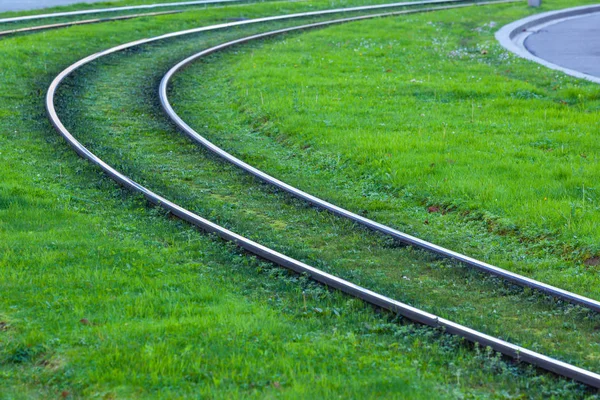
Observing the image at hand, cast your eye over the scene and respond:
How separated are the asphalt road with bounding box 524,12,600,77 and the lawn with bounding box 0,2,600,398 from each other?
9.80 ft

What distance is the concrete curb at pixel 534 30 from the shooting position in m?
20.9

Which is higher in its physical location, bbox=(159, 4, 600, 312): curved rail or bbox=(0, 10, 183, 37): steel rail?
bbox=(0, 10, 183, 37): steel rail

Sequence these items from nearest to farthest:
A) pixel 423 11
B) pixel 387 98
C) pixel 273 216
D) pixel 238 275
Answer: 1. pixel 238 275
2. pixel 273 216
3. pixel 387 98
4. pixel 423 11

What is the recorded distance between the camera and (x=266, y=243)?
976cm

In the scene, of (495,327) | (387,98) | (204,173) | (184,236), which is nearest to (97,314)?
(184,236)

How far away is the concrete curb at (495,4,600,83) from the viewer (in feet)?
68.4

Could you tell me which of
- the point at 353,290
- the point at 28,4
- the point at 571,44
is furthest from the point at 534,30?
the point at 353,290

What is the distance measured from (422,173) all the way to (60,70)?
10452 millimetres

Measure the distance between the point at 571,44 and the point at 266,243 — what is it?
18.1 meters

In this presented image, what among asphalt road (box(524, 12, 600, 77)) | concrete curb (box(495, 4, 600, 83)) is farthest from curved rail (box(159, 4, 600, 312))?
asphalt road (box(524, 12, 600, 77))

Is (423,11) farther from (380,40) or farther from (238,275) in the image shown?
(238,275)

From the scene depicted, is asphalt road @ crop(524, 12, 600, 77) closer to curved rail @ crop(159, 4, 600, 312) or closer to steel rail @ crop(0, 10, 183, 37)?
curved rail @ crop(159, 4, 600, 312)

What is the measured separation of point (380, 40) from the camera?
24.7 meters

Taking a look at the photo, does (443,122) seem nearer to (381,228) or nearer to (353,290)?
(381,228)
